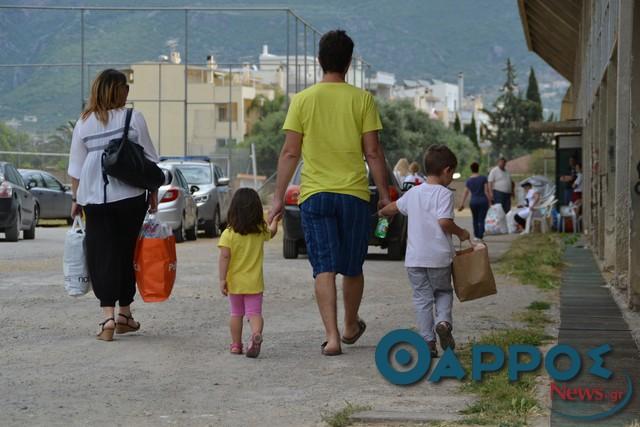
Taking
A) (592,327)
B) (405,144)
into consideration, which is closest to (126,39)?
(405,144)

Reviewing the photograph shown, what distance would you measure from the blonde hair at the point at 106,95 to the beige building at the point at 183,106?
3898 centimetres

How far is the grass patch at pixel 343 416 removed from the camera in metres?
6.38

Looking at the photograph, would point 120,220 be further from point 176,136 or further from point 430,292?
point 176,136

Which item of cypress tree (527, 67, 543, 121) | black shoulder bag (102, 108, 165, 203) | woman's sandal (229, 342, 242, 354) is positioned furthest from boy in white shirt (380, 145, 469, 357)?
cypress tree (527, 67, 543, 121)

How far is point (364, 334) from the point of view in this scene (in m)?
10.2

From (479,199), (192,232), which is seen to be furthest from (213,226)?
(479,199)

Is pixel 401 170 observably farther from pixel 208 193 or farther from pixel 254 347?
pixel 254 347

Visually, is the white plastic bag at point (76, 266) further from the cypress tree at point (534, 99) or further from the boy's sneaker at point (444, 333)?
the cypress tree at point (534, 99)

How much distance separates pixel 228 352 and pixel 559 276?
8249mm

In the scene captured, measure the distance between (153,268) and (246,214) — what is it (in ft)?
3.74

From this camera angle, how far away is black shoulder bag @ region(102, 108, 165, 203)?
9.67 metres

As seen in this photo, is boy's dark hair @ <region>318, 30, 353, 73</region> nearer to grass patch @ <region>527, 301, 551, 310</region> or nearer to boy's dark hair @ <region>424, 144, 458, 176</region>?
boy's dark hair @ <region>424, 144, 458, 176</region>

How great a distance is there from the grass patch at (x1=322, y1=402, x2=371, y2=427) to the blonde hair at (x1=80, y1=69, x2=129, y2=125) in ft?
12.2

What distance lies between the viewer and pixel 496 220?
3225 cm
